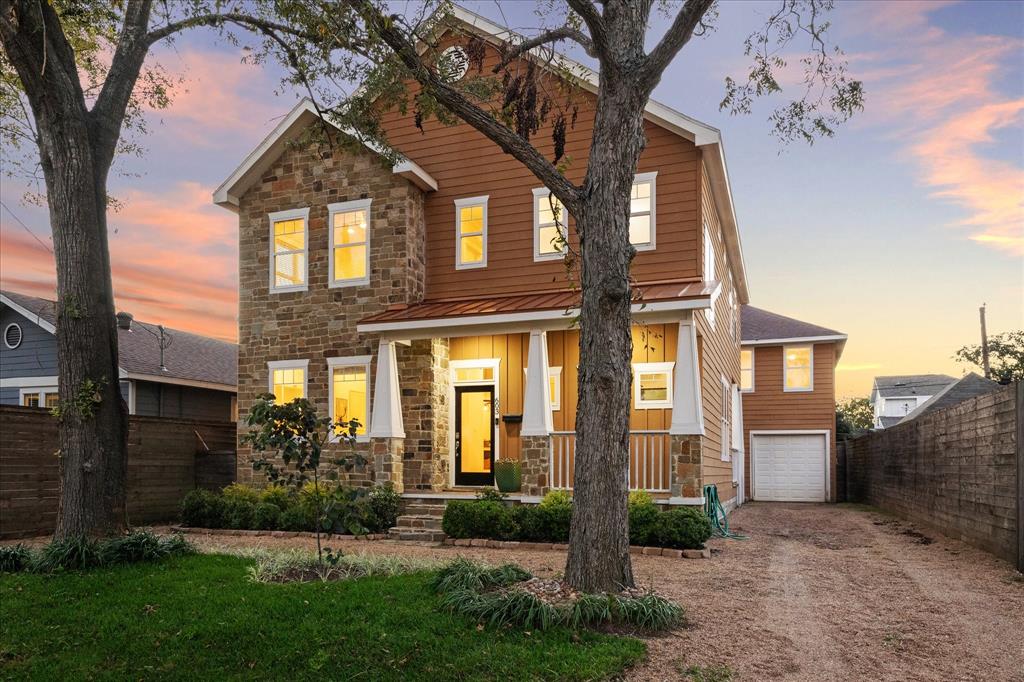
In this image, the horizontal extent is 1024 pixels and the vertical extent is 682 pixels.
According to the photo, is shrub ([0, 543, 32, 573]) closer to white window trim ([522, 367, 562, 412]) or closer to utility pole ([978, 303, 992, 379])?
white window trim ([522, 367, 562, 412])

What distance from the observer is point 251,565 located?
844cm

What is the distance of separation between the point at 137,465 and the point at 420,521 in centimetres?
615

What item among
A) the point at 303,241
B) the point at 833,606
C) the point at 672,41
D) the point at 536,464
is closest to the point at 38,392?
the point at 303,241

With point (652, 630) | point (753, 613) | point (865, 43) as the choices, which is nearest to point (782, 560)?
point (753, 613)

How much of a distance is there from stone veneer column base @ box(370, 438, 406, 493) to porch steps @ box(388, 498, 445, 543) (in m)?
0.54

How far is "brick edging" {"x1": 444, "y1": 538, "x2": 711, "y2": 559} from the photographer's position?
10.2 metres

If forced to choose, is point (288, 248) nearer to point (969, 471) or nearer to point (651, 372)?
point (651, 372)

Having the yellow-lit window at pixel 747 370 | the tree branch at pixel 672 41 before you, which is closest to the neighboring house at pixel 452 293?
the tree branch at pixel 672 41

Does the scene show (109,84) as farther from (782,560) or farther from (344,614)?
(782,560)

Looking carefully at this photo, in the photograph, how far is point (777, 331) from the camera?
23469 millimetres

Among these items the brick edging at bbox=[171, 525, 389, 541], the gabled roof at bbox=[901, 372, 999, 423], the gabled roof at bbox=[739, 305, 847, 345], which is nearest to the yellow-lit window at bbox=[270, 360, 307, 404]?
the brick edging at bbox=[171, 525, 389, 541]

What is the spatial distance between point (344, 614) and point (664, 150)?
1035cm

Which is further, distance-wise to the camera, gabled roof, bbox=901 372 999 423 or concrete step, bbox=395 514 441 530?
gabled roof, bbox=901 372 999 423

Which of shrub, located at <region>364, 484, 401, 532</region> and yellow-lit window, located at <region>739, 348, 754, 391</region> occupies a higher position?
yellow-lit window, located at <region>739, 348, 754, 391</region>
